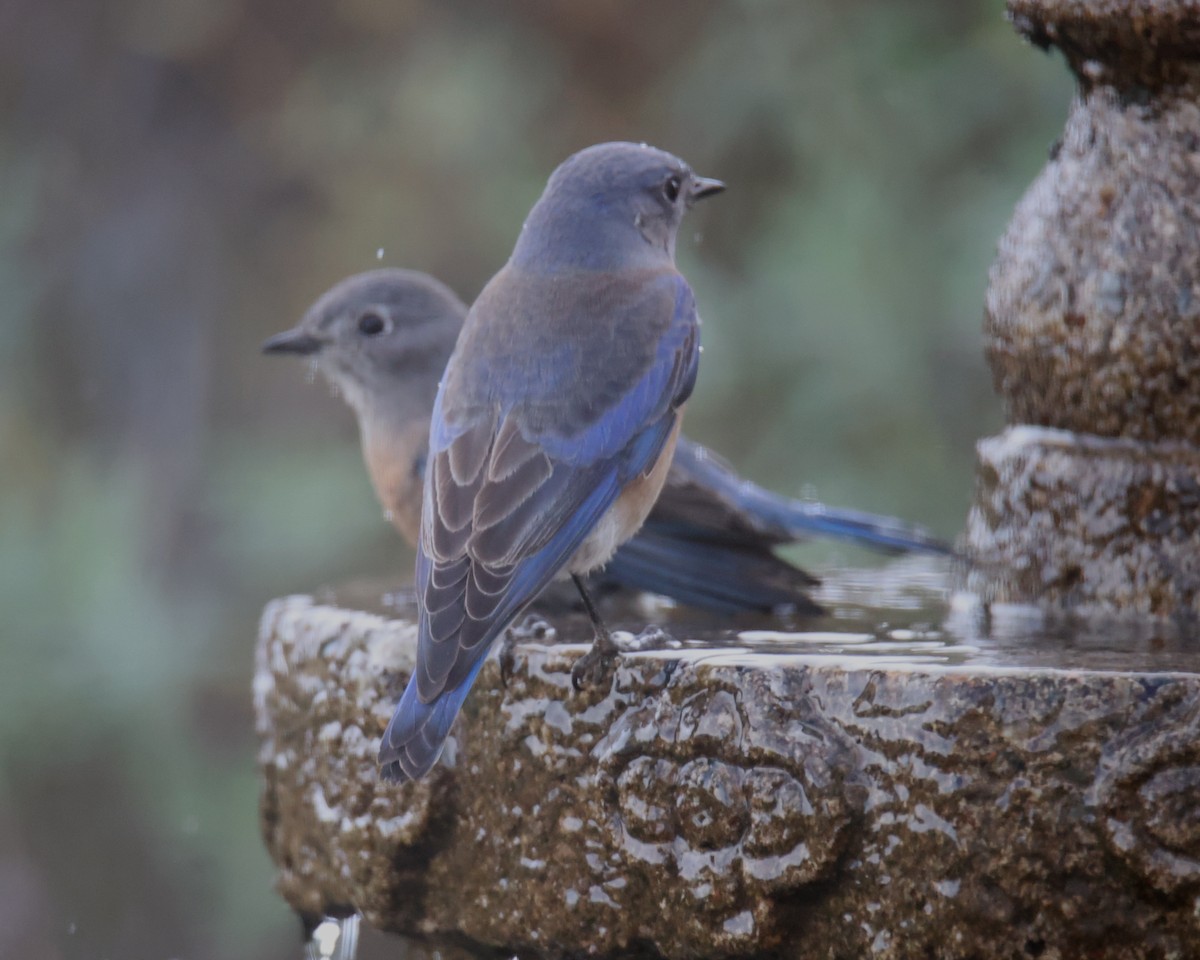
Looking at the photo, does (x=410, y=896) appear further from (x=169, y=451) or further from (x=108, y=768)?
(x=169, y=451)

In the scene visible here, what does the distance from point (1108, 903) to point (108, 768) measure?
19.1 ft

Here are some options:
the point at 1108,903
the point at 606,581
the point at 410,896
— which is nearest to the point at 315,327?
the point at 606,581

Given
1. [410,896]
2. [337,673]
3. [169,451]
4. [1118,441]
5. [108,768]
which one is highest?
[1118,441]

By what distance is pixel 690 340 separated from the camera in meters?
3.79

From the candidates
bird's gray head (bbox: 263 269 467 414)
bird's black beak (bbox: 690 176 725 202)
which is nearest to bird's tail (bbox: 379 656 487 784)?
bird's black beak (bbox: 690 176 725 202)

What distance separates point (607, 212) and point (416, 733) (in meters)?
1.47

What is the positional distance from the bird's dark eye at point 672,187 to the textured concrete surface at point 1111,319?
0.77 metres

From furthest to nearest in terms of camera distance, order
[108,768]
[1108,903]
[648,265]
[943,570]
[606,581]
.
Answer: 1. [108,768]
2. [943,570]
3. [606,581]
4. [648,265]
5. [1108,903]

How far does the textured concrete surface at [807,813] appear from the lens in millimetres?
2533

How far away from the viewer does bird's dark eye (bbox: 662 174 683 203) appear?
4.11 m

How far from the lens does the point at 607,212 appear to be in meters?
3.98

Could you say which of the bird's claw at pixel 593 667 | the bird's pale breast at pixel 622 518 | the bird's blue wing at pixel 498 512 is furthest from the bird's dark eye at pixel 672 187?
the bird's claw at pixel 593 667

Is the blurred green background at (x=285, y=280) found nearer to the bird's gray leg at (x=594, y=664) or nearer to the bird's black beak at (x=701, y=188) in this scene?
the bird's black beak at (x=701, y=188)

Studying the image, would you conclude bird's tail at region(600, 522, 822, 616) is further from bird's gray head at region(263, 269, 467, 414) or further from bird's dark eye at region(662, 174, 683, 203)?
bird's gray head at region(263, 269, 467, 414)
